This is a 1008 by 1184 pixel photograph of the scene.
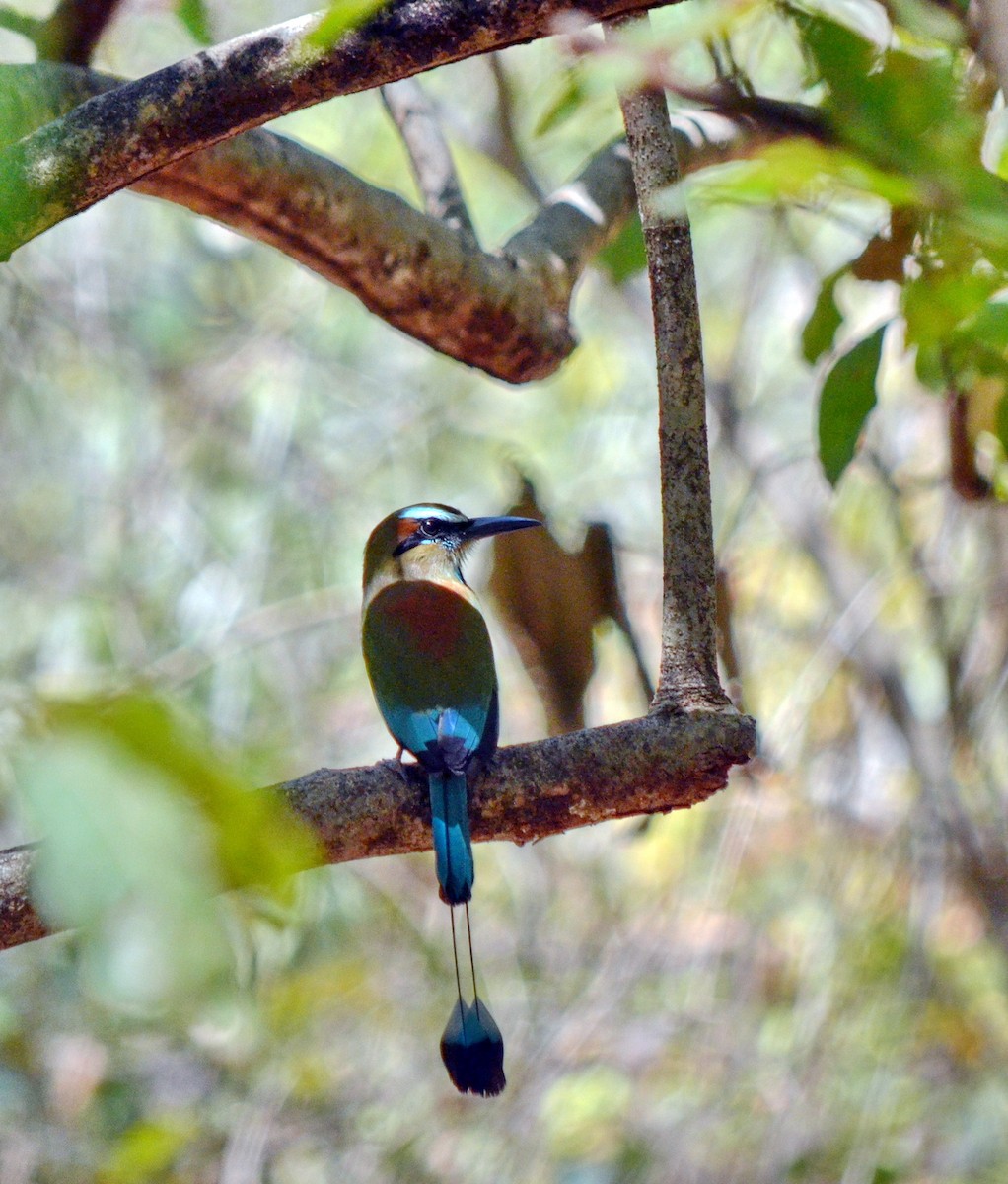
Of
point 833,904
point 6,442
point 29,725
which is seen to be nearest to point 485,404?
point 6,442

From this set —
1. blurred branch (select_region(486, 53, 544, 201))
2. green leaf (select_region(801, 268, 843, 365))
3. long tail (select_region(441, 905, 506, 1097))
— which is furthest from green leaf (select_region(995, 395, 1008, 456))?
blurred branch (select_region(486, 53, 544, 201))

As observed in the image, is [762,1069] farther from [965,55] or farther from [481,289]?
[965,55]

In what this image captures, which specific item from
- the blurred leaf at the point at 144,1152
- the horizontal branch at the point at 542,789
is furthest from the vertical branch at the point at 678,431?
the blurred leaf at the point at 144,1152

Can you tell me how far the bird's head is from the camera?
4.26 metres

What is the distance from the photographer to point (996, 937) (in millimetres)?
4422

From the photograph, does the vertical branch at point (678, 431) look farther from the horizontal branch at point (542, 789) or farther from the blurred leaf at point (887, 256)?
the blurred leaf at point (887, 256)

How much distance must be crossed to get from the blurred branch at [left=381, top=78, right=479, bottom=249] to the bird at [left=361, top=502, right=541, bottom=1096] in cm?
76

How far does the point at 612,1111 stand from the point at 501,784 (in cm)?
330

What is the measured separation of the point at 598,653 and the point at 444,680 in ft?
1.37

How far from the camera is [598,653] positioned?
303cm

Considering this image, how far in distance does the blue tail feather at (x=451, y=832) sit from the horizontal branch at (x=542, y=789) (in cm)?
5

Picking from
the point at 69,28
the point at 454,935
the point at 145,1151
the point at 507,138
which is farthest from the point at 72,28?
the point at 145,1151

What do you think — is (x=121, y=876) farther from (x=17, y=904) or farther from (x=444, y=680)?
(x=444, y=680)

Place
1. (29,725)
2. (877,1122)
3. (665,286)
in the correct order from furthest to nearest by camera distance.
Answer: (877,1122)
(665,286)
(29,725)
